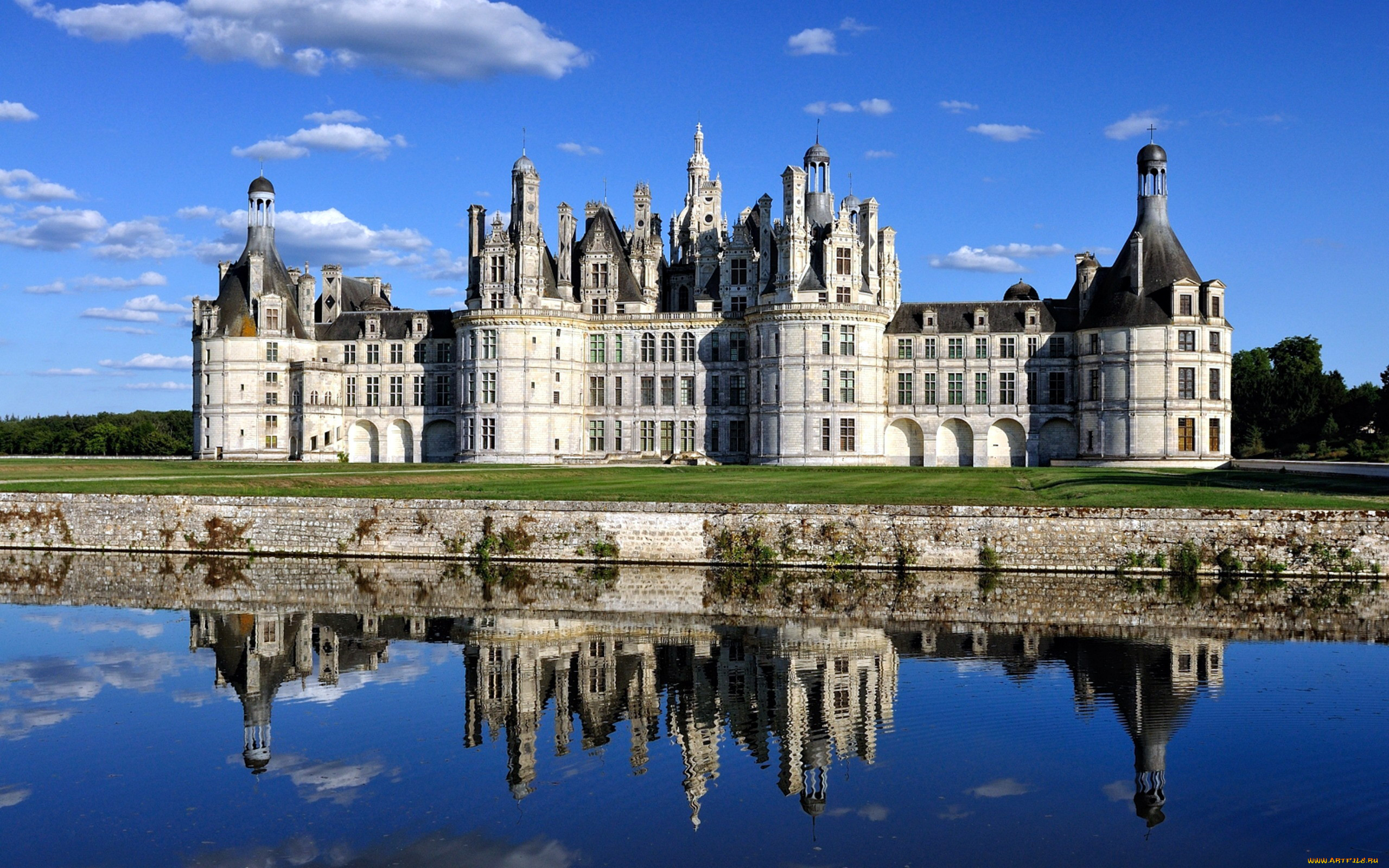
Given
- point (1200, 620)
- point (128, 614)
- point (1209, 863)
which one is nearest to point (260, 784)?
point (1209, 863)

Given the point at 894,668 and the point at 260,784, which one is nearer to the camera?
the point at 260,784

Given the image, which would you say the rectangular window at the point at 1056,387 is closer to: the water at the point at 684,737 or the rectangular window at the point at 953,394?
the rectangular window at the point at 953,394

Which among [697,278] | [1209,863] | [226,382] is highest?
[697,278]

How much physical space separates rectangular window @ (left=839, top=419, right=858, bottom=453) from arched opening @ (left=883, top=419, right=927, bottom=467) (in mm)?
4561

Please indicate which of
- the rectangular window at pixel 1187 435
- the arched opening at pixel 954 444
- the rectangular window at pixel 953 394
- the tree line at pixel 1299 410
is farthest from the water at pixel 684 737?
the tree line at pixel 1299 410

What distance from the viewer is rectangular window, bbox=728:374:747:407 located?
70062 millimetres

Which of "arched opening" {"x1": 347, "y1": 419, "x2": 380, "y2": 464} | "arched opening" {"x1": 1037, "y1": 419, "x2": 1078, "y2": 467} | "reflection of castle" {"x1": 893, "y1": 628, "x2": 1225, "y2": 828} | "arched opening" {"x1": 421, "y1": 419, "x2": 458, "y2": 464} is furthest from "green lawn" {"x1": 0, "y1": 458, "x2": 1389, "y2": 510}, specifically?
"arched opening" {"x1": 347, "y1": 419, "x2": 380, "y2": 464}

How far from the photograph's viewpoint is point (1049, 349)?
67.4m

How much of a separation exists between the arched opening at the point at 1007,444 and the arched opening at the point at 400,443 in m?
34.2

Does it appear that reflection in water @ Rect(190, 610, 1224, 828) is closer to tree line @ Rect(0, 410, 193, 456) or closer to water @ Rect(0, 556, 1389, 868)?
water @ Rect(0, 556, 1389, 868)

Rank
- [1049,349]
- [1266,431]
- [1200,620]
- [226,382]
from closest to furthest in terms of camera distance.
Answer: [1200,620], [1049,349], [226,382], [1266,431]

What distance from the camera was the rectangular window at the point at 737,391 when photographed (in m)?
70.1

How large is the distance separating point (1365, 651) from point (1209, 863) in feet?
40.4

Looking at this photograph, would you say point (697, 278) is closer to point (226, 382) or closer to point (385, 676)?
point (226, 382)
